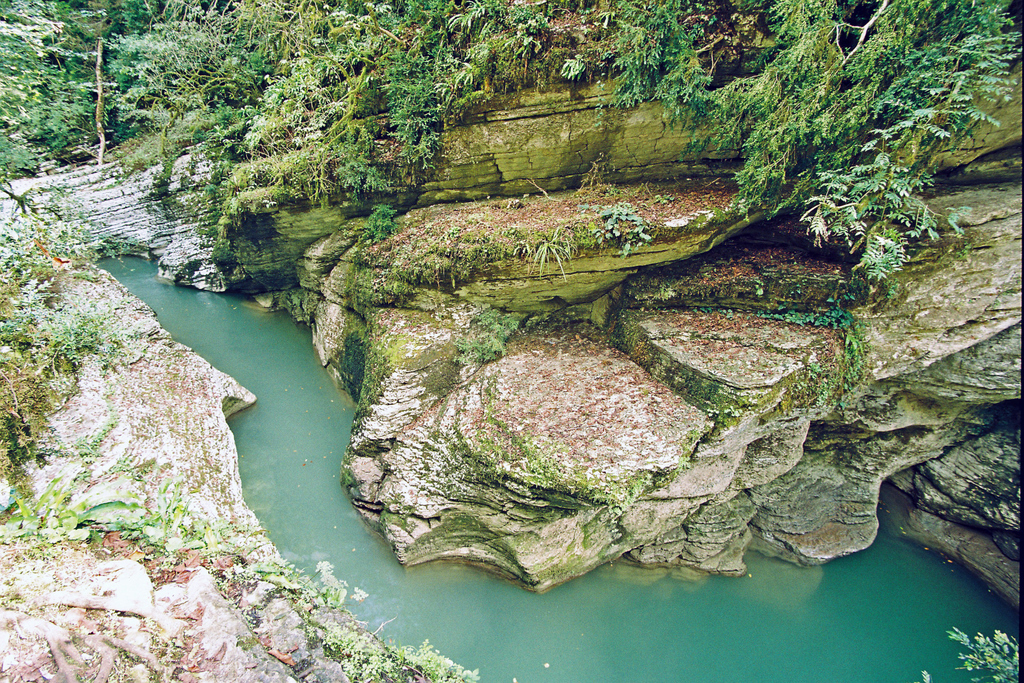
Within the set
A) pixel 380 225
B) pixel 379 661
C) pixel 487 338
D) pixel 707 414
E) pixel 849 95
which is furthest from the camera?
pixel 380 225

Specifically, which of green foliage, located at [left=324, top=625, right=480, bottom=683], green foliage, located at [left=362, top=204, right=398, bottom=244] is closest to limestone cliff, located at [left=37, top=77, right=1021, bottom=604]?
green foliage, located at [left=362, top=204, right=398, bottom=244]

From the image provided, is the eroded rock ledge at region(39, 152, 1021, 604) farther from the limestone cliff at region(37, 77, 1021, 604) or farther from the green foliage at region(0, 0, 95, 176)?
the green foliage at region(0, 0, 95, 176)

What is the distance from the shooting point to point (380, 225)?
6648mm

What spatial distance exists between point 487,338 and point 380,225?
104 inches

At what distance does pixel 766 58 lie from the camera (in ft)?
15.3

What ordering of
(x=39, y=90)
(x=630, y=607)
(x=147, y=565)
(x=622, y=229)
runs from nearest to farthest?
(x=147, y=565) → (x=622, y=229) → (x=630, y=607) → (x=39, y=90)

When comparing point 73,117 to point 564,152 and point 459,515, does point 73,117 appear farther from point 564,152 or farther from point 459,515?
point 459,515

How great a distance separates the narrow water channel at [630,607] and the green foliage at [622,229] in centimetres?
524

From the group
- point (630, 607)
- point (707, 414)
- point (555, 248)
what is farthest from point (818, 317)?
point (630, 607)

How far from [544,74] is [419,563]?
7223mm

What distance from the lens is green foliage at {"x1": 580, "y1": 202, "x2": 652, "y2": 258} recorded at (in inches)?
200

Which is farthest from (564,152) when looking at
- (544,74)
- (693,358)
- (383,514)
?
(383,514)

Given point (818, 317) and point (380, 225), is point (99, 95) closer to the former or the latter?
point (380, 225)

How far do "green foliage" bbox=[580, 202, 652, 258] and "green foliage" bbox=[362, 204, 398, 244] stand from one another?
3.37 metres
